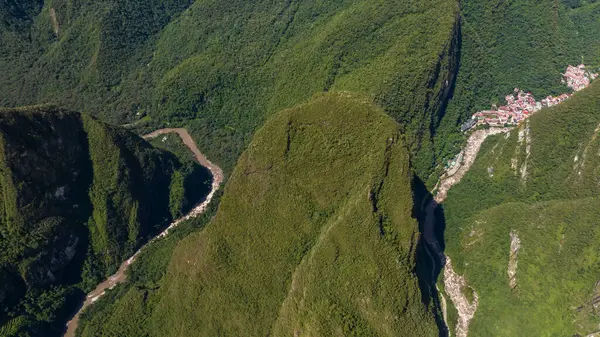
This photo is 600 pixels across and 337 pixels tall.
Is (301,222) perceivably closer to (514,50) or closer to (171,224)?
(171,224)

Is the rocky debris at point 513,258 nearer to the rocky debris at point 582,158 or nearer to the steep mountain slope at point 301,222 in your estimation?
the rocky debris at point 582,158

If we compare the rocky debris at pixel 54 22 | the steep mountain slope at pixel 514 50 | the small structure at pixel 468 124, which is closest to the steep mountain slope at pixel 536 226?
the small structure at pixel 468 124

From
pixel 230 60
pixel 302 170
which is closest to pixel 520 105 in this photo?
pixel 302 170

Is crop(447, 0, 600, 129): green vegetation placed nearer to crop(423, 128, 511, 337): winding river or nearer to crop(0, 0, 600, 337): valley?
crop(0, 0, 600, 337): valley

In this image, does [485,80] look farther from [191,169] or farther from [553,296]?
[191,169]

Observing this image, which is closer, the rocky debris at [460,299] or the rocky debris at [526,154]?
the rocky debris at [460,299]

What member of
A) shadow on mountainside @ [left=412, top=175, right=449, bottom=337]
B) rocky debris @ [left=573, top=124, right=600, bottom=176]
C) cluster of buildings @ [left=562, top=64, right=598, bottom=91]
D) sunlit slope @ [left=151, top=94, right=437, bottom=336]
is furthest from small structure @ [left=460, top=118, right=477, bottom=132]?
sunlit slope @ [left=151, top=94, right=437, bottom=336]

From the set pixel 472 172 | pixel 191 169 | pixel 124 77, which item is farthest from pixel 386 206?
pixel 124 77
